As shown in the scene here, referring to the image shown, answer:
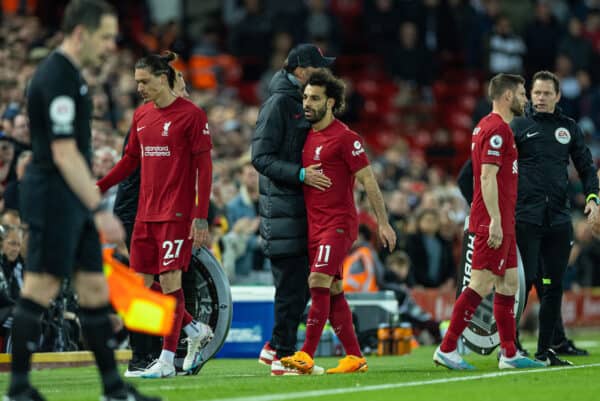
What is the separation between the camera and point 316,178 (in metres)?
10.5

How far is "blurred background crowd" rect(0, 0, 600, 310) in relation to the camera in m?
18.7

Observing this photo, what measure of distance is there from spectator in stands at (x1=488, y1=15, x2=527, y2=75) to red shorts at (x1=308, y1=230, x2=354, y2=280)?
1637cm

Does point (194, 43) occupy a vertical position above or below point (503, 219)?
above

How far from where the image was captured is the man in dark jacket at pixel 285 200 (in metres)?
10.7

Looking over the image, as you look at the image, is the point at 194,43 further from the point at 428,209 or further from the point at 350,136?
the point at 350,136

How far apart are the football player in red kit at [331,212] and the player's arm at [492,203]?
75 centimetres

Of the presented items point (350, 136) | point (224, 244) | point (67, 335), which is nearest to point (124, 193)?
point (350, 136)

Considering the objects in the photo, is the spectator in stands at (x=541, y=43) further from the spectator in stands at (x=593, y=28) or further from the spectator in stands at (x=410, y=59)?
the spectator in stands at (x=410, y=59)

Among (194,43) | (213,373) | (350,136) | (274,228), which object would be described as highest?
(194,43)

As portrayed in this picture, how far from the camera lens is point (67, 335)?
42.4 feet

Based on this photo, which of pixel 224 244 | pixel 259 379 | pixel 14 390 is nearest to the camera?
pixel 14 390

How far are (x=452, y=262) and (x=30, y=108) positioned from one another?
11.8 metres

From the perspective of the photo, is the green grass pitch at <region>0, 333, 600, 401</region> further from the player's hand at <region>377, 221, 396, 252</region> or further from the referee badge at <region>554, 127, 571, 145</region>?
the referee badge at <region>554, 127, 571, 145</region>

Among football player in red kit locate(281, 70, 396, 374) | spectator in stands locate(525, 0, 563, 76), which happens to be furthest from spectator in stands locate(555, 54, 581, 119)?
football player in red kit locate(281, 70, 396, 374)
